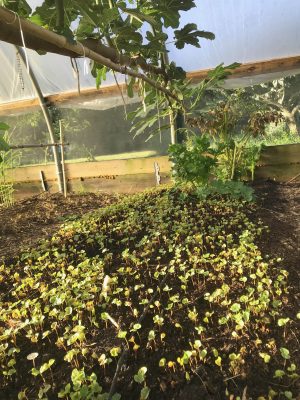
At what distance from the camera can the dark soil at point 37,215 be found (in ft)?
9.04

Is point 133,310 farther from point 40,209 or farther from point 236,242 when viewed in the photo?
point 40,209

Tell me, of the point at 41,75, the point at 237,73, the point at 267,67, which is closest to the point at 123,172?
the point at 41,75

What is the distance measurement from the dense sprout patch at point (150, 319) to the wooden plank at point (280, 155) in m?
1.66

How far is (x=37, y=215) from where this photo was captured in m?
3.58

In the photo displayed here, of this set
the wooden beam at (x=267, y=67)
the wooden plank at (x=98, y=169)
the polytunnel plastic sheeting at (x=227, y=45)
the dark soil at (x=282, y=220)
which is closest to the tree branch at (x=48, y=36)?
the dark soil at (x=282, y=220)

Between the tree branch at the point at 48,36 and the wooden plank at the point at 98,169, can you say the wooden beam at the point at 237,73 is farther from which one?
the tree branch at the point at 48,36

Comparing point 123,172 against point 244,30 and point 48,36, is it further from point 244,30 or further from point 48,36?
point 48,36

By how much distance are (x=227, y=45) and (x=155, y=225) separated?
2328 mm

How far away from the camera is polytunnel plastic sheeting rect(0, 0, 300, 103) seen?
2947 mm

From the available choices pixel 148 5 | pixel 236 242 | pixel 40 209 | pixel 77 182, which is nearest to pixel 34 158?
pixel 77 182

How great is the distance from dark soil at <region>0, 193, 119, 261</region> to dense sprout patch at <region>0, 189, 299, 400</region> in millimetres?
428

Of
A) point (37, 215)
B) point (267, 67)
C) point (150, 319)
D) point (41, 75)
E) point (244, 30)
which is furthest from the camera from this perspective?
point (41, 75)

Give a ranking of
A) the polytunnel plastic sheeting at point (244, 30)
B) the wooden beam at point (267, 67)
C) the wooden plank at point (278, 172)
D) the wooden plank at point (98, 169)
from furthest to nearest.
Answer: the wooden plank at point (98, 169) < the wooden plank at point (278, 172) < the wooden beam at point (267, 67) < the polytunnel plastic sheeting at point (244, 30)

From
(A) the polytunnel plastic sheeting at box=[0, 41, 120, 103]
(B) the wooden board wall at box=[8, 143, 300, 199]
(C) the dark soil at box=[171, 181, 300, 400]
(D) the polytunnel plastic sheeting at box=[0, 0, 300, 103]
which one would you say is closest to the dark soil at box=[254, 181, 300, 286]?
(C) the dark soil at box=[171, 181, 300, 400]
